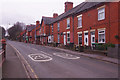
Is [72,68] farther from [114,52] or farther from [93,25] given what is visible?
[93,25]

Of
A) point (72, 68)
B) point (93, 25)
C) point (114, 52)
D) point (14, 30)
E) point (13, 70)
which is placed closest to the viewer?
point (13, 70)

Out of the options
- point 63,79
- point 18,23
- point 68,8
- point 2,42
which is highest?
point 18,23

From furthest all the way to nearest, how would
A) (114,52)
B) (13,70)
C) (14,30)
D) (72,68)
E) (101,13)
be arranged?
(14,30) → (101,13) → (114,52) → (72,68) → (13,70)

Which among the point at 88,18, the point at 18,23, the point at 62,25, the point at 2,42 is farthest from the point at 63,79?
the point at 18,23

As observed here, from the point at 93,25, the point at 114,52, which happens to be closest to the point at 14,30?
the point at 93,25

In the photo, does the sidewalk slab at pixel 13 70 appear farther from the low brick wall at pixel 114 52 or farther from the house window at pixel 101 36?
the house window at pixel 101 36

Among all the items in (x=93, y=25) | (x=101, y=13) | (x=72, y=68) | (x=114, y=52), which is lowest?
(x=72, y=68)

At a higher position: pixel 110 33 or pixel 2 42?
pixel 110 33

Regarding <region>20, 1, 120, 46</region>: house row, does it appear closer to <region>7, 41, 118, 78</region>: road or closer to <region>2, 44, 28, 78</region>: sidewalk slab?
<region>7, 41, 118, 78</region>: road

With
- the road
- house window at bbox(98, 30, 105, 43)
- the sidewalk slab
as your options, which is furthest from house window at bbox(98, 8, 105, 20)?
the sidewalk slab

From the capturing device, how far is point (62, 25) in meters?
29.1

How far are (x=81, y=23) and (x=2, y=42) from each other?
14.5 m

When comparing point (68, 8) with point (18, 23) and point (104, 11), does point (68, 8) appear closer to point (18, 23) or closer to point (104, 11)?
point (104, 11)

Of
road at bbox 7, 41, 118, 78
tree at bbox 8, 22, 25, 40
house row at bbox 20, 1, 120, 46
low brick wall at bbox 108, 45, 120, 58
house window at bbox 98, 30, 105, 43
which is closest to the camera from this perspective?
road at bbox 7, 41, 118, 78
